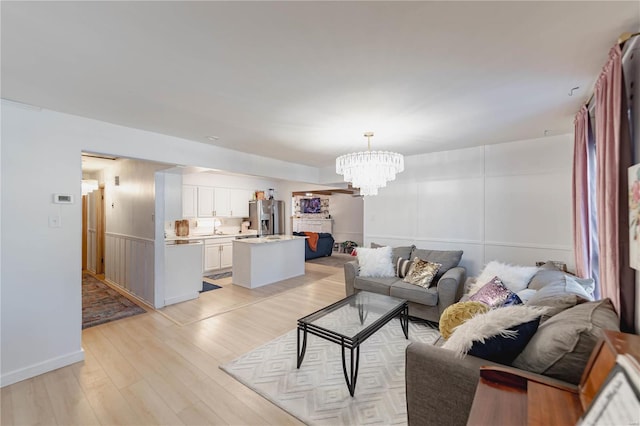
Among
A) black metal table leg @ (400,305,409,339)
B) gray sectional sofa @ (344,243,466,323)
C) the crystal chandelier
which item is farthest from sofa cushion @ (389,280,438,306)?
the crystal chandelier

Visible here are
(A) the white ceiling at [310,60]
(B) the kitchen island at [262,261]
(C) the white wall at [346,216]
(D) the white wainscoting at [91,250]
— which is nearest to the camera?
(A) the white ceiling at [310,60]

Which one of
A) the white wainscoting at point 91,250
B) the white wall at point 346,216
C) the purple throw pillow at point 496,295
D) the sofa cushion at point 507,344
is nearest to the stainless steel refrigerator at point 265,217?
the white wall at point 346,216

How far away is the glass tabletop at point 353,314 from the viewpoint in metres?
2.42

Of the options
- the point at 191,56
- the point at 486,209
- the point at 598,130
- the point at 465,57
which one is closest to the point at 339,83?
the point at 465,57

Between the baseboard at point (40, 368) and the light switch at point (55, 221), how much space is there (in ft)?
4.15

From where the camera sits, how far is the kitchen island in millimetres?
5012

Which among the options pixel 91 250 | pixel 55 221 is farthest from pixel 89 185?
pixel 55 221

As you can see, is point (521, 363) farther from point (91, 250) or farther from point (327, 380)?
point (91, 250)

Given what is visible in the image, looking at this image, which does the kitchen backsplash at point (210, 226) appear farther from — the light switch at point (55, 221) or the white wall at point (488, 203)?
the white wall at point (488, 203)

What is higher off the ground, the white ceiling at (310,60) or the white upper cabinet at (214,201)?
the white ceiling at (310,60)

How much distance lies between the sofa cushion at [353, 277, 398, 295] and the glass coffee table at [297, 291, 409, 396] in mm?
302

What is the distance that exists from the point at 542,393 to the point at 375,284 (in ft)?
8.50

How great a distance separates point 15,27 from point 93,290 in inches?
191

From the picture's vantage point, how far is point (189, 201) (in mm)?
6191
